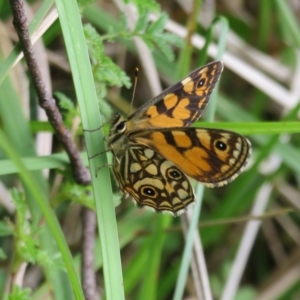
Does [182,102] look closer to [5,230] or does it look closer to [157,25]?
[157,25]

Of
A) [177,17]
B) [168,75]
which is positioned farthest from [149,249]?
[177,17]

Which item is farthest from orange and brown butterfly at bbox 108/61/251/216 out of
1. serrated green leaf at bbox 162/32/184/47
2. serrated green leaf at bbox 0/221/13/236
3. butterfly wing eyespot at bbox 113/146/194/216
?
serrated green leaf at bbox 0/221/13/236

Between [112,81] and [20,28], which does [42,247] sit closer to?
[112,81]

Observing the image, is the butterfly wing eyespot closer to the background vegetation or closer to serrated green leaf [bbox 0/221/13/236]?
the background vegetation

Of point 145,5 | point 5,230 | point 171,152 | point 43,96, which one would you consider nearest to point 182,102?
point 171,152

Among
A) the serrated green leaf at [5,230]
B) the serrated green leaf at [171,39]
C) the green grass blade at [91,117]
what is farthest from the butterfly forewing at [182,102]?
the serrated green leaf at [5,230]

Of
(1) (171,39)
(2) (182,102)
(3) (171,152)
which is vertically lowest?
(3) (171,152)

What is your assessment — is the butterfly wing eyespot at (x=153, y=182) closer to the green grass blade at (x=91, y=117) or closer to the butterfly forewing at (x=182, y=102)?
the butterfly forewing at (x=182, y=102)
